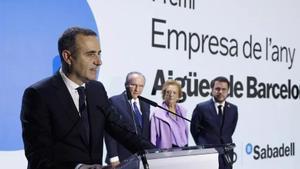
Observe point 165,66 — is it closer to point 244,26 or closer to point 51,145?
point 244,26

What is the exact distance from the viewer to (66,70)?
6.44ft

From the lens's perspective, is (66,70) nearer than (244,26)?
Yes

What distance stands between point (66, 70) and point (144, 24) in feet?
6.58

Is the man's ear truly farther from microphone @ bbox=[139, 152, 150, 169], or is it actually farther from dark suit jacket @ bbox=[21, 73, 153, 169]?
microphone @ bbox=[139, 152, 150, 169]

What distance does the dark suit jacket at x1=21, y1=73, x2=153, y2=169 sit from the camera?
175cm

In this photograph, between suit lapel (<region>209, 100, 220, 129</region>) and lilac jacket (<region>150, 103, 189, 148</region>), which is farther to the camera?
suit lapel (<region>209, 100, 220, 129</region>)

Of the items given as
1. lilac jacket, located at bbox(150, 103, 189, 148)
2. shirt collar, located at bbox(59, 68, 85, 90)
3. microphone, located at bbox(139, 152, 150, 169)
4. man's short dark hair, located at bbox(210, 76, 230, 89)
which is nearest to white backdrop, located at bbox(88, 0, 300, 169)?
man's short dark hair, located at bbox(210, 76, 230, 89)

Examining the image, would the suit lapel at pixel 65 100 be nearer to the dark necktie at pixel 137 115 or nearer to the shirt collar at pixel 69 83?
the shirt collar at pixel 69 83

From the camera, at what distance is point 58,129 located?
1.84m

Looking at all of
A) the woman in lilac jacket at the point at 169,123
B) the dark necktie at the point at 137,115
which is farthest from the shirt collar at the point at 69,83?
the woman in lilac jacket at the point at 169,123

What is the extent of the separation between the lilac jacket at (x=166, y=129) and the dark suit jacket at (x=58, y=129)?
181 cm

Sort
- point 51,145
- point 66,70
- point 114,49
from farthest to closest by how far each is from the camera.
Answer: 1. point 114,49
2. point 66,70
3. point 51,145

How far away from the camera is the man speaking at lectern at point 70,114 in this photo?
177 cm

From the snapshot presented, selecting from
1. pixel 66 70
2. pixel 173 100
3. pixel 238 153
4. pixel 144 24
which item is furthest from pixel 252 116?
pixel 66 70
